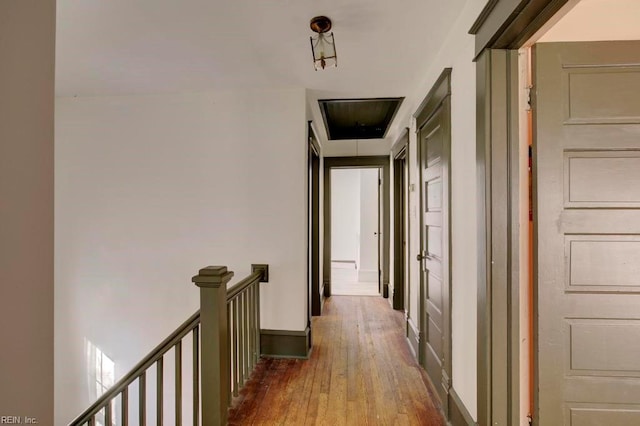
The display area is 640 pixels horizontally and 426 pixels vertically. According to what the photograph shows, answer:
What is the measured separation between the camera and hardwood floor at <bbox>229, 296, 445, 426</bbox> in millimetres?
1896

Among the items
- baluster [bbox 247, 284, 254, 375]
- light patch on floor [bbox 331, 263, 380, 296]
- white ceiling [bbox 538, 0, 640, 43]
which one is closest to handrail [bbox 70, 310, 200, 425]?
baluster [bbox 247, 284, 254, 375]

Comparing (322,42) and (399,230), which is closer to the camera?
(322,42)

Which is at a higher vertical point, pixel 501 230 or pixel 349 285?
pixel 501 230

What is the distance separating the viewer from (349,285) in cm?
548

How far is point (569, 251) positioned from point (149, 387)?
3.49 metres

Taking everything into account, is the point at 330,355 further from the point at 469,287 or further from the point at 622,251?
the point at 622,251

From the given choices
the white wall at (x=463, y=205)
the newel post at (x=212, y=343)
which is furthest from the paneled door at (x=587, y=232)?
the newel post at (x=212, y=343)

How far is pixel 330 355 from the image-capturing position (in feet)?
8.97

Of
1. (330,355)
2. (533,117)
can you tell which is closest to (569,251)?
(533,117)

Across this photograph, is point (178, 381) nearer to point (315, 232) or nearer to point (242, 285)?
point (242, 285)

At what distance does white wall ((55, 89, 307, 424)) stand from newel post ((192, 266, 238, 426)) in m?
0.99

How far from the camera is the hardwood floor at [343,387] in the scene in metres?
1.90

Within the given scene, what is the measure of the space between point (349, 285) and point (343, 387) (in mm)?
3284

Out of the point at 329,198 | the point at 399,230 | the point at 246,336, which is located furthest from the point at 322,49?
the point at 329,198
